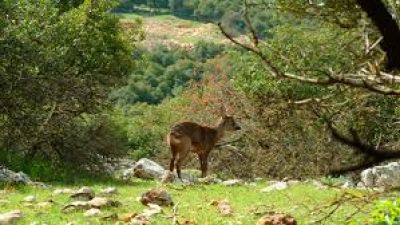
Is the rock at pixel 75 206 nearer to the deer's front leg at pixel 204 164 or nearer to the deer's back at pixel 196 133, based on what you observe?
the deer's back at pixel 196 133

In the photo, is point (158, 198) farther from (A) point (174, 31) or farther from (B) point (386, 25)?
(A) point (174, 31)

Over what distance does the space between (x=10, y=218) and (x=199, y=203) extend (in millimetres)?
3393

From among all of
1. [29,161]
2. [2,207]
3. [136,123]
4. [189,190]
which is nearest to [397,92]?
[2,207]

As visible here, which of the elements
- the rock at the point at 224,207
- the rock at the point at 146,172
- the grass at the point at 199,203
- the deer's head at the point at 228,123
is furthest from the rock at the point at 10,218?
the deer's head at the point at 228,123

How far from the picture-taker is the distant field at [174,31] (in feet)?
393

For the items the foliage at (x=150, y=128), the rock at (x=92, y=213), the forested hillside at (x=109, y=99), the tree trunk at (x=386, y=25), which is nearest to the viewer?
the tree trunk at (x=386, y=25)

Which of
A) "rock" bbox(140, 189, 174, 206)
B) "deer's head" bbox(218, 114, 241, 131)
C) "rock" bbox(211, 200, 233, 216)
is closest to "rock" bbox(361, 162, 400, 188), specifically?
"deer's head" bbox(218, 114, 241, 131)

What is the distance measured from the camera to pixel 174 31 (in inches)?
5089

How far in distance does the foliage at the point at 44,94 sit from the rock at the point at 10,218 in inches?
264

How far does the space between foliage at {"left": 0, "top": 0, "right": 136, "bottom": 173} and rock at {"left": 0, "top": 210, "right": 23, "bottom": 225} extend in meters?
6.70

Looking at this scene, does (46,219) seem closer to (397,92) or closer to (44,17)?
(397,92)

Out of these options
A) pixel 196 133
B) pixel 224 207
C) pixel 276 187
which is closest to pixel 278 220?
pixel 224 207

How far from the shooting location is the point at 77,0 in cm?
2541

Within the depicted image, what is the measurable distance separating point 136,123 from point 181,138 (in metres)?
23.9
